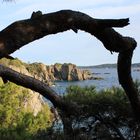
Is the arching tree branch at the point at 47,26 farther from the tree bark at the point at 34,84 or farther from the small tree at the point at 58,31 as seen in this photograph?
the tree bark at the point at 34,84

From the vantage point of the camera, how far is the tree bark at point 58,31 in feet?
13.5

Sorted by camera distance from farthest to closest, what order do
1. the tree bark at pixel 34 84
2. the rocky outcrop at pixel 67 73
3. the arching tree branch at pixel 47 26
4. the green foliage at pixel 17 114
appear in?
the rocky outcrop at pixel 67 73, the green foliage at pixel 17 114, the tree bark at pixel 34 84, the arching tree branch at pixel 47 26

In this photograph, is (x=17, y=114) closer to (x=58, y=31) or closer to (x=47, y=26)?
(x=58, y=31)

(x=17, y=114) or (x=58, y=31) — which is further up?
(x=58, y=31)

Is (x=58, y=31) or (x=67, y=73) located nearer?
(x=58, y=31)

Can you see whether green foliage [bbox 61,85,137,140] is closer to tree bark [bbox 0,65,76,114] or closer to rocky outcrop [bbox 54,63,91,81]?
tree bark [bbox 0,65,76,114]

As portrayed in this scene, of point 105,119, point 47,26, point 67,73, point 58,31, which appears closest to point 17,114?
point 105,119

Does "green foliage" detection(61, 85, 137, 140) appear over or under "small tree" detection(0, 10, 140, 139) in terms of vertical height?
under

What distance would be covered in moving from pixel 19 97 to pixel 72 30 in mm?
22587

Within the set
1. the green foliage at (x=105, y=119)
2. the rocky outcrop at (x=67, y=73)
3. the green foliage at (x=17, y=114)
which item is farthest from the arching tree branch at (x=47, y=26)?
the rocky outcrop at (x=67, y=73)

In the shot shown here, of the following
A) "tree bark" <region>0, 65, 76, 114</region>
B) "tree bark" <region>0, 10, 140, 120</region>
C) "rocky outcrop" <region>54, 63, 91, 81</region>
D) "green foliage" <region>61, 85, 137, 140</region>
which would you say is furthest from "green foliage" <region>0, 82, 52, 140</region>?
"rocky outcrop" <region>54, 63, 91, 81</region>

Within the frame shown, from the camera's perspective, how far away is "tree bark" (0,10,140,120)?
Result: 4121 mm

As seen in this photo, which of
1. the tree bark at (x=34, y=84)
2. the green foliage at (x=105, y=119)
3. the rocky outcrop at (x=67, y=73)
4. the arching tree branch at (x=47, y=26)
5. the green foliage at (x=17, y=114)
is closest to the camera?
the arching tree branch at (x=47, y=26)

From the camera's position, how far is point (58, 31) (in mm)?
4395
